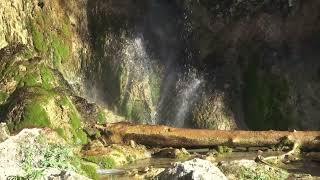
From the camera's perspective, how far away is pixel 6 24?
95.7 ft

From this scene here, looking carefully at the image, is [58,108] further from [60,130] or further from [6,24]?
[6,24]

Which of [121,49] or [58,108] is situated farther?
[121,49]

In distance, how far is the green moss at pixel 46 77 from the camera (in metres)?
24.7

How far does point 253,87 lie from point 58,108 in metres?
13.7

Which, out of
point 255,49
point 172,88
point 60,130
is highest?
point 255,49

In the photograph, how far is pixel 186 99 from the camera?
32.7 m

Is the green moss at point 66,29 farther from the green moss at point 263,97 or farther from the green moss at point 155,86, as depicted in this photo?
the green moss at point 263,97

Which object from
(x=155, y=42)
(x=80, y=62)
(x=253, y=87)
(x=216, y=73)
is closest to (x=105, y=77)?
(x=80, y=62)

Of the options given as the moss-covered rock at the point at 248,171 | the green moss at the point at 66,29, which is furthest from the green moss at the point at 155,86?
the moss-covered rock at the point at 248,171

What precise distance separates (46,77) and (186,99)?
10185 mm

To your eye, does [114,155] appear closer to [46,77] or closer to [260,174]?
[46,77]

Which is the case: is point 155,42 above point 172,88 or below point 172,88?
above

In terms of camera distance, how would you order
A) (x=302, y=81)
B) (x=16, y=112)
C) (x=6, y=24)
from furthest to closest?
(x=302, y=81), (x=6, y=24), (x=16, y=112)

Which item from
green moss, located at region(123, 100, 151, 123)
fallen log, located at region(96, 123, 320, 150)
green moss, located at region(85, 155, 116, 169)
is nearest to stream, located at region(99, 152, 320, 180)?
green moss, located at region(85, 155, 116, 169)
